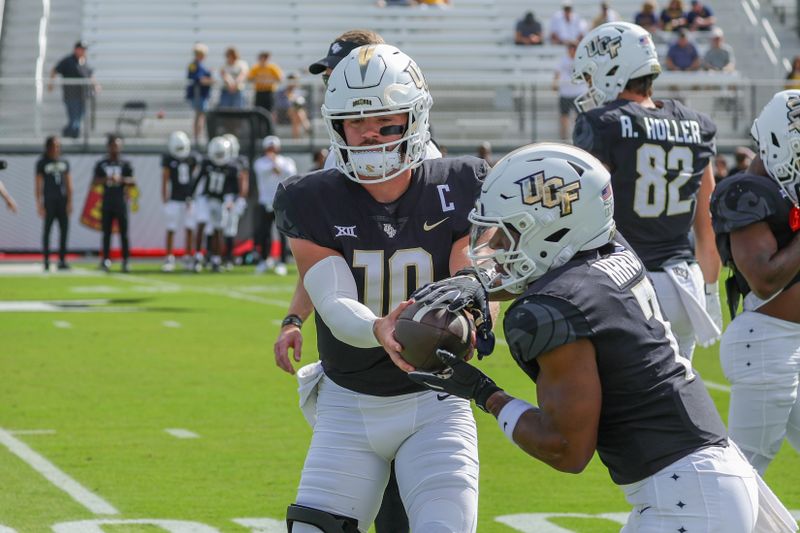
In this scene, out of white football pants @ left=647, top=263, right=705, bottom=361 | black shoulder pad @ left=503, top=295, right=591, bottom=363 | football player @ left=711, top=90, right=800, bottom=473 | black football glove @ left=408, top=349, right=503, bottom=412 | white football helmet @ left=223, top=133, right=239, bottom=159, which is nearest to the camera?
black shoulder pad @ left=503, top=295, right=591, bottom=363

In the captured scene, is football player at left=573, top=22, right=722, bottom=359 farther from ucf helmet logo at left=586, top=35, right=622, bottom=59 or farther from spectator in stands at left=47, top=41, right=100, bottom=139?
spectator in stands at left=47, top=41, right=100, bottom=139

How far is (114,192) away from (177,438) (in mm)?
11716

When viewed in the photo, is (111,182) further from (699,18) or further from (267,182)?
(699,18)

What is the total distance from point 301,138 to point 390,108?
18295 mm

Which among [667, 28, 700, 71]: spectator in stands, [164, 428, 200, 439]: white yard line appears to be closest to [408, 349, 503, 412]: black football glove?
[164, 428, 200, 439]: white yard line

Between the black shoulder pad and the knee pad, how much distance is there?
0.94 metres

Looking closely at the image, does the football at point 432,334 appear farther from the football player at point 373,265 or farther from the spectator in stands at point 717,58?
the spectator in stands at point 717,58

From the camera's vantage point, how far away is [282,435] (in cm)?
771

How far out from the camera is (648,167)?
6.06 meters

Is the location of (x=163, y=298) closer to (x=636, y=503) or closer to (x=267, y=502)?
(x=267, y=502)

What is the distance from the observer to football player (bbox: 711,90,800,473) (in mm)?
4910

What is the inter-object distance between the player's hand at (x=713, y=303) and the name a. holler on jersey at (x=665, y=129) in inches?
27.1

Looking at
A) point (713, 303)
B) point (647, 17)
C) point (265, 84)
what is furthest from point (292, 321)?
point (647, 17)

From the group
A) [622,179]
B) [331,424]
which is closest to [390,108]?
[331,424]
